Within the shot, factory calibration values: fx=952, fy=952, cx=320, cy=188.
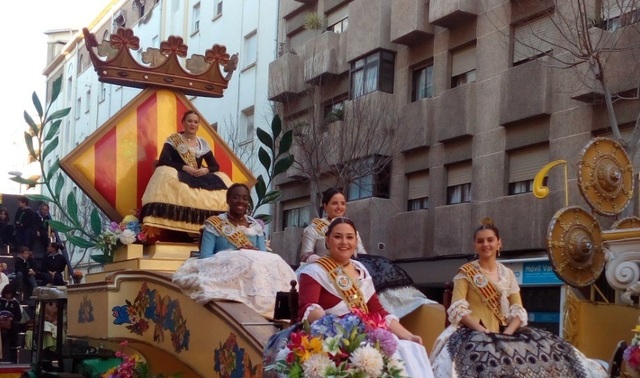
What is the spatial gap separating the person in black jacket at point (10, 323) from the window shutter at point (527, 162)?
33.7 ft

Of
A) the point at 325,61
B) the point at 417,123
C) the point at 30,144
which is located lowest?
the point at 30,144

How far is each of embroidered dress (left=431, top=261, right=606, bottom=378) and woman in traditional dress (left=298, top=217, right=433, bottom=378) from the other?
681mm

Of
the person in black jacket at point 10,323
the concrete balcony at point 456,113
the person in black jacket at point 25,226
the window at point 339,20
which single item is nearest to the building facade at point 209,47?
the window at point 339,20

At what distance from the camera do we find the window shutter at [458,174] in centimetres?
2164

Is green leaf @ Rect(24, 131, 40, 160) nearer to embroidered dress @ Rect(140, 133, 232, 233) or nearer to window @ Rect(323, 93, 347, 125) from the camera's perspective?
embroidered dress @ Rect(140, 133, 232, 233)

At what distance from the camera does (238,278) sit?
7.67 metres

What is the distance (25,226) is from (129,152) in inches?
248

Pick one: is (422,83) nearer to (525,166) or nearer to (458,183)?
(458,183)

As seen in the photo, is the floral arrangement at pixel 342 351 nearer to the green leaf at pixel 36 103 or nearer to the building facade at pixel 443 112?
the green leaf at pixel 36 103

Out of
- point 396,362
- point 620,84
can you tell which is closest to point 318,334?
point 396,362

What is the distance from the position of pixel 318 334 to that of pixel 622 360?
2.84 m

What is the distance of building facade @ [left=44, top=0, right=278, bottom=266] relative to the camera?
97.5 ft

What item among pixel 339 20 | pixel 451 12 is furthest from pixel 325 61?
pixel 451 12

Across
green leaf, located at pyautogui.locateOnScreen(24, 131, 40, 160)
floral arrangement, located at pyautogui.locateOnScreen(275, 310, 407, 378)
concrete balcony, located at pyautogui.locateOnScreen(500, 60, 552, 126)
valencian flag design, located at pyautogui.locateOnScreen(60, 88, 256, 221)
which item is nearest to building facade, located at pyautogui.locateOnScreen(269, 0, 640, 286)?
concrete balcony, located at pyautogui.locateOnScreen(500, 60, 552, 126)
